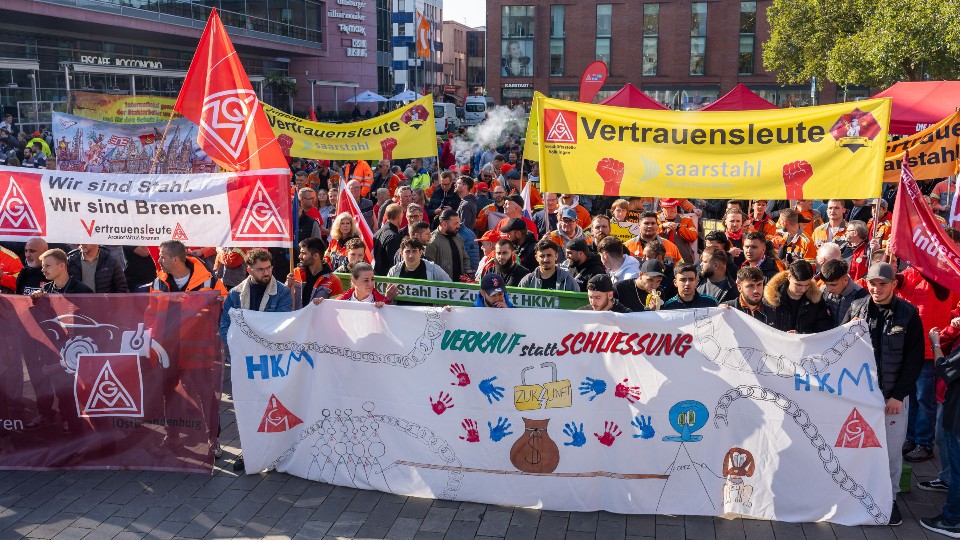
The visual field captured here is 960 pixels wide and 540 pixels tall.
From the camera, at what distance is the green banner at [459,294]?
7422 millimetres

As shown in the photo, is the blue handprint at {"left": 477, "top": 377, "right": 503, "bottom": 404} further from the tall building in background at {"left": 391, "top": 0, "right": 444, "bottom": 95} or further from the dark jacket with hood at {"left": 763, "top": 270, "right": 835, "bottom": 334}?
the tall building in background at {"left": 391, "top": 0, "right": 444, "bottom": 95}

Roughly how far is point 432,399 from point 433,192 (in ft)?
28.9

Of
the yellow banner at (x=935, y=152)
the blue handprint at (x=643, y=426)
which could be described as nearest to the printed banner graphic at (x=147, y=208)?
the blue handprint at (x=643, y=426)

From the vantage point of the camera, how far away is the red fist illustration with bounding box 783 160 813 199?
7.57 m

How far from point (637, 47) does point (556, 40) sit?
18.8 feet

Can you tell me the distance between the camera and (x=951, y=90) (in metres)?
16.0

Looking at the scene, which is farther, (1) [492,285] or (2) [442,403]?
(1) [492,285]

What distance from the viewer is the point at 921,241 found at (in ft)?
20.6

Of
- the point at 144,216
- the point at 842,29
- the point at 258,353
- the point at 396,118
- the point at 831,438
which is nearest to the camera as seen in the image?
the point at 831,438

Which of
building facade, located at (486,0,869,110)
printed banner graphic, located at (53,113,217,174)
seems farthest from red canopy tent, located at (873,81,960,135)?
building facade, located at (486,0,869,110)

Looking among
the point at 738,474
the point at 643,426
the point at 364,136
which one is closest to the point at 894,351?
the point at 738,474

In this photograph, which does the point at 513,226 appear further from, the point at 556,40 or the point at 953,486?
the point at 556,40

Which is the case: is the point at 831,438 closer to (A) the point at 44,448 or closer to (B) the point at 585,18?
(A) the point at 44,448

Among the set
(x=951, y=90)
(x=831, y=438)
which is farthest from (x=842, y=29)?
(x=831, y=438)
